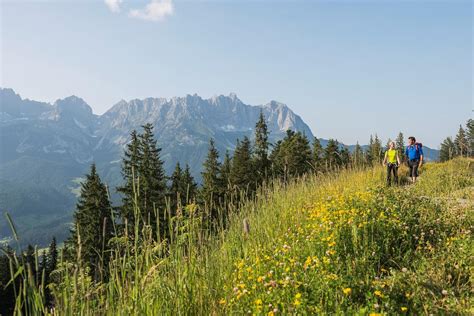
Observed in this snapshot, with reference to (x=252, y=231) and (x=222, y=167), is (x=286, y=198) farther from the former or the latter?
(x=222, y=167)

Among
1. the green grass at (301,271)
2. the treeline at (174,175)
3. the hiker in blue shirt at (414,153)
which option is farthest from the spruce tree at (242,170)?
the green grass at (301,271)

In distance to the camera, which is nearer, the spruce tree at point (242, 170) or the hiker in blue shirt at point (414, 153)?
the hiker in blue shirt at point (414, 153)

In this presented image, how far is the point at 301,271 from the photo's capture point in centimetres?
359

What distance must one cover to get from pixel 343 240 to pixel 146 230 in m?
2.86

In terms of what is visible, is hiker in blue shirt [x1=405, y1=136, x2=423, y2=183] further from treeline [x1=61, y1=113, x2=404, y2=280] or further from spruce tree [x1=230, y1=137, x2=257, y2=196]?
spruce tree [x1=230, y1=137, x2=257, y2=196]

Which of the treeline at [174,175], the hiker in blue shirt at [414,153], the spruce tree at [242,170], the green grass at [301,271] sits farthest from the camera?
the spruce tree at [242,170]

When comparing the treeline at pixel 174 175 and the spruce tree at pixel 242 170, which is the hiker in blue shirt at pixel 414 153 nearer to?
the treeline at pixel 174 175

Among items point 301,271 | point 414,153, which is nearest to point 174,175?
point 414,153

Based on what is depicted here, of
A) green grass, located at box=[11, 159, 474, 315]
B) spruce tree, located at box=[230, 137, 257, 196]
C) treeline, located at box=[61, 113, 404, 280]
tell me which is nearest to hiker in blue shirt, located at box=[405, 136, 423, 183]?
treeline, located at box=[61, 113, 404, 280]

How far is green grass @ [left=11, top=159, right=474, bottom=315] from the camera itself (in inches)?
114

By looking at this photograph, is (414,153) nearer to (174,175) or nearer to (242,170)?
(242,170)

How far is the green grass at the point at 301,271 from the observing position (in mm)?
2898

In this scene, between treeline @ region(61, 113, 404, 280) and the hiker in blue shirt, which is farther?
treeline @ region(61, 113, 404, 280)

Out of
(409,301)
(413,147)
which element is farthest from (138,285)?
(413,147)
